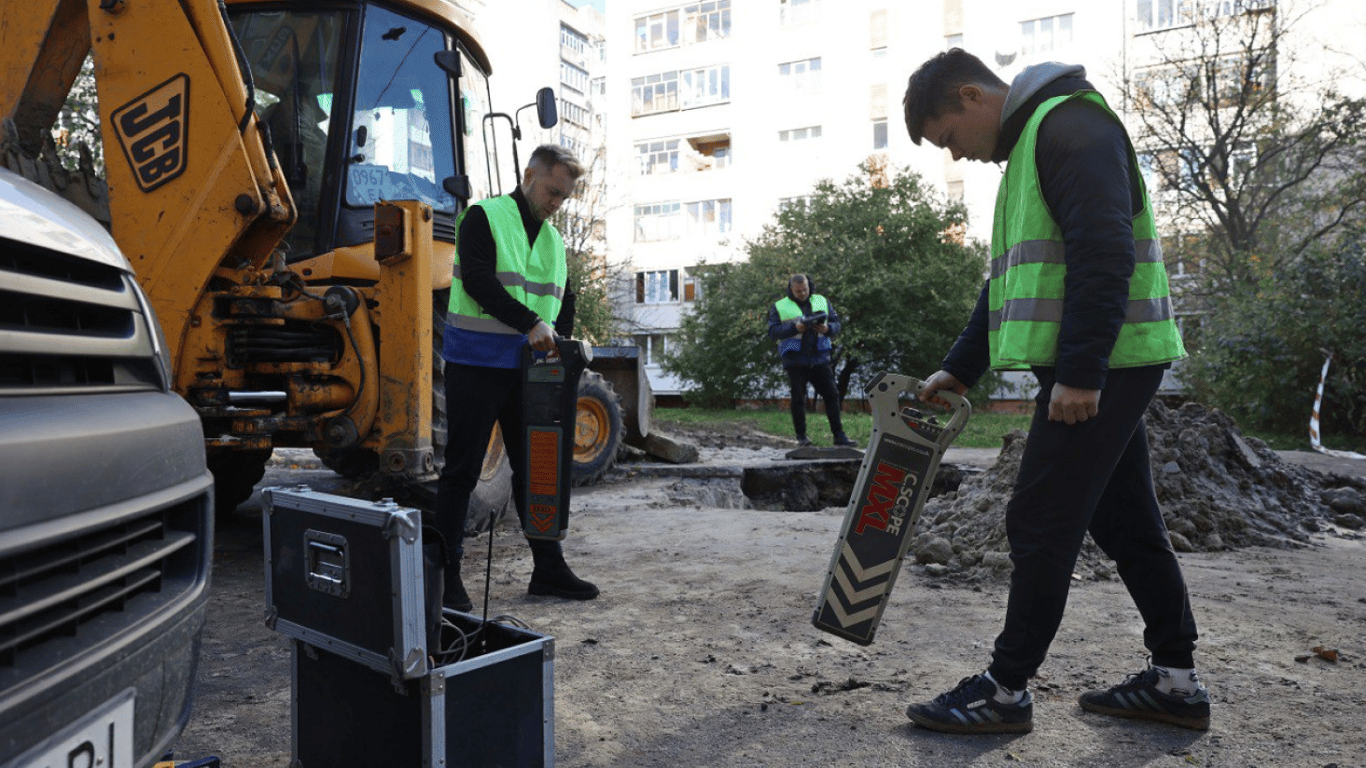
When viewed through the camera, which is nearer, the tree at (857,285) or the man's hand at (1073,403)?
the man's hand at (1073,403)

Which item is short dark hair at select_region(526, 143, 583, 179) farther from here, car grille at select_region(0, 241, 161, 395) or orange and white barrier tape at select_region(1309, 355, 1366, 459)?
orange and white barrier tape at select_region(1309, 355, 1366, 459)

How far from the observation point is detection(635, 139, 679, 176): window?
39.1m

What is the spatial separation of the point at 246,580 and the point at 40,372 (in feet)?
12.0

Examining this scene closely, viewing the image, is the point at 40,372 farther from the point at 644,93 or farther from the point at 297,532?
the point at 644,93

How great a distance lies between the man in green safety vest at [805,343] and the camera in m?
10.7

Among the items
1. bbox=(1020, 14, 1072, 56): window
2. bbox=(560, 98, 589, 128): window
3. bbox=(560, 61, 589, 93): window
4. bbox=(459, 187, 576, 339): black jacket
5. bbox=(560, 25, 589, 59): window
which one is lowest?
bbox=(459, 187, 576, 339): black jacket

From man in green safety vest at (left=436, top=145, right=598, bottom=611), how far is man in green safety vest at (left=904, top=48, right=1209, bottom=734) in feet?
5.87

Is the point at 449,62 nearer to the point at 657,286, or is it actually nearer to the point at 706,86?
the point at 657,286

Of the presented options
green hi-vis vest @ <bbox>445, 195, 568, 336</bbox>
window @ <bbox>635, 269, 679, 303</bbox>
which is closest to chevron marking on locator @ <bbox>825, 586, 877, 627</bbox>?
green hi-vis vest @ <bbox>445, 195, 568, 336</bbox>

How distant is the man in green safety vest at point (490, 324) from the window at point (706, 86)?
116 feet

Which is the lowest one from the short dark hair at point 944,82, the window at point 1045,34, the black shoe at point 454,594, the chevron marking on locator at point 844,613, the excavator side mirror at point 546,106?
the black shoe at point 454,594

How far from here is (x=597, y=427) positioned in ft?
28.9

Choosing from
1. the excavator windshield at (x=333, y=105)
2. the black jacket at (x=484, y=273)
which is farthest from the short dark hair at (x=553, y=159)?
the excavator windshield at (x=333, y=105)

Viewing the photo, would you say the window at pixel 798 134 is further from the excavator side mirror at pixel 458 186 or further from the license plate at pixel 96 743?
the license plate at pixel 96 743
